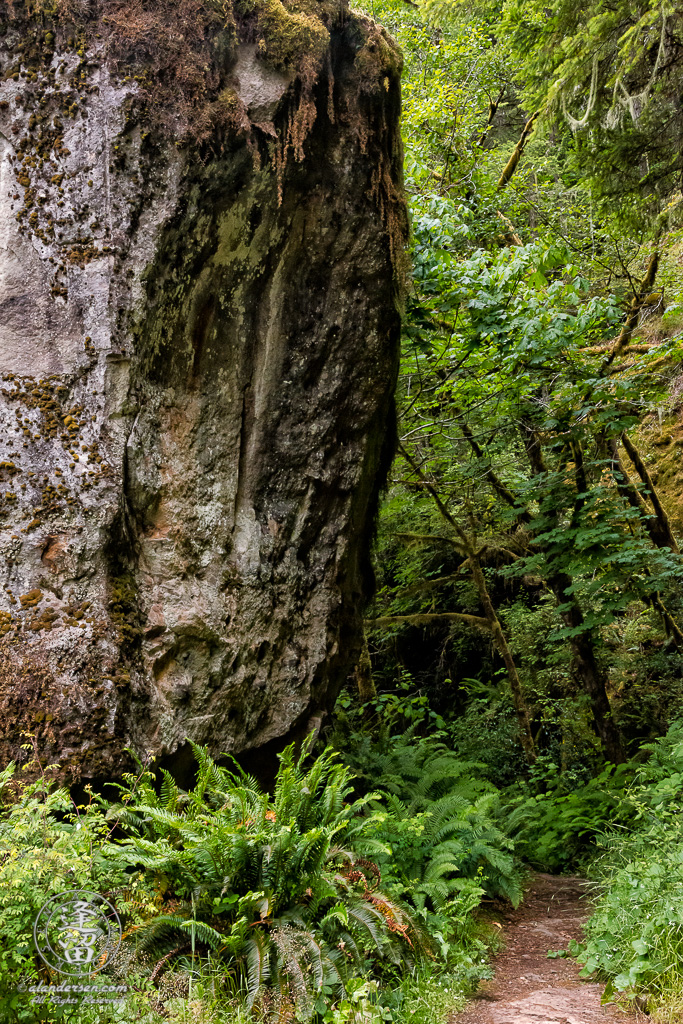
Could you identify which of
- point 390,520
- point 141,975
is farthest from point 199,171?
point 390,520

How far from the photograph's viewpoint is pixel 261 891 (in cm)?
370

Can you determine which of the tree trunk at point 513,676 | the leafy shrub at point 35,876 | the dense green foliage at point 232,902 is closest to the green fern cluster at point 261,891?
the dense green foliage at point 232,902

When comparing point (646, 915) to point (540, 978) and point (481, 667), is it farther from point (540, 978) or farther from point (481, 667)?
point (481, 667)

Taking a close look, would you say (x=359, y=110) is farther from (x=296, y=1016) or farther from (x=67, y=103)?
(x=296, y=1016)

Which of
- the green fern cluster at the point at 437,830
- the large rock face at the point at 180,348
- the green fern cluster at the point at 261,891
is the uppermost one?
the large rock face at the point at 180,348

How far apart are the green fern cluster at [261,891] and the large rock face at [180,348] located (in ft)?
2.06

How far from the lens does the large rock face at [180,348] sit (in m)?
4.47

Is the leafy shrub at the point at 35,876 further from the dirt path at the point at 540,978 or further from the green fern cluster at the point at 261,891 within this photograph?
the dirt path at the point at 540,978

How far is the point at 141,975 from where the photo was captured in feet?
10.8

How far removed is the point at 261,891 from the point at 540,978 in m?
2.33

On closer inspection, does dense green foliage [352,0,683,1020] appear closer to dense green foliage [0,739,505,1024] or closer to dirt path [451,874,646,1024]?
dirt path [451,874,646,1024]

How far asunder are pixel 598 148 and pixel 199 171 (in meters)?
4.05

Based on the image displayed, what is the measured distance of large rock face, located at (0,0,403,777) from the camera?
4473 millimetres

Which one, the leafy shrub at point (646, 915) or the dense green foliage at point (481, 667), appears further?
the leafy shrub at point (646, 915)
